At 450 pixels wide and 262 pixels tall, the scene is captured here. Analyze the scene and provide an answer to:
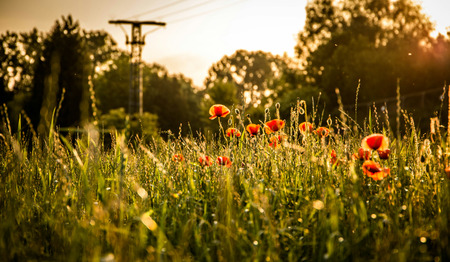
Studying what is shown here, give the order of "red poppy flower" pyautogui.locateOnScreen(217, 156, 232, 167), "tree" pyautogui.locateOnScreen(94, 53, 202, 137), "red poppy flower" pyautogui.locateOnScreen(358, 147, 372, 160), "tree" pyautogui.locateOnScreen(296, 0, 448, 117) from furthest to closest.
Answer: "tree" pyautogui.locateOnScreen(94, 53, 202, 137) → "tree" pyautogui.locateOnScreen(296, 0, 448, 117) → "red poppy flower" pyautogui.locateOnScreen(217, 156, 232, 167) → "red poppy flower" pyautogui.locateOnScreen(358, 147, 372, 160)

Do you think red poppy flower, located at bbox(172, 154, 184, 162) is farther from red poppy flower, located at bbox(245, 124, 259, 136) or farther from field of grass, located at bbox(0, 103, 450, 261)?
red poppy flower, located at bbox(245, 124, 259, 136)

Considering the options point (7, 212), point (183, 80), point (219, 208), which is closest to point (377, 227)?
point (219, 208)

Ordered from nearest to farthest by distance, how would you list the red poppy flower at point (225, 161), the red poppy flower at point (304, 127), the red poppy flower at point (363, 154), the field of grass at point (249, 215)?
the field of grass at point (249, 215)
the red poppy flower at point (363, 154)
the red poppy flower at point (225, 161)
the red poppy flower at point (304, 127)

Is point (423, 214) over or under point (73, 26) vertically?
under

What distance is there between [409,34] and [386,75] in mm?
5246

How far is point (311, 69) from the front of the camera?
88.5 feet

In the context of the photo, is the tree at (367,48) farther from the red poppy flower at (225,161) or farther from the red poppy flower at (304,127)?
the red poppy flower at (225,161)

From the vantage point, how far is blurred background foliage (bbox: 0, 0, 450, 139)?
1675 cm

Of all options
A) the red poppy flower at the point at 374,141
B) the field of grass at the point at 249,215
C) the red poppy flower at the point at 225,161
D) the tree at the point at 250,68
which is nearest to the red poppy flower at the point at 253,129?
the field of grass at the point at 249,215

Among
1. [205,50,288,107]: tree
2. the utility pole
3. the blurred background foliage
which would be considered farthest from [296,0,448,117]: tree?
[205,50,288,107]: tree

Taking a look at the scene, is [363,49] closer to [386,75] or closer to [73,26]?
[386,75]

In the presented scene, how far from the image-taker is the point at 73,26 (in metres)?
19.9

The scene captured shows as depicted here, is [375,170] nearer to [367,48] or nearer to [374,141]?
[374,141]

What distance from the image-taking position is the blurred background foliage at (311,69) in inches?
659
